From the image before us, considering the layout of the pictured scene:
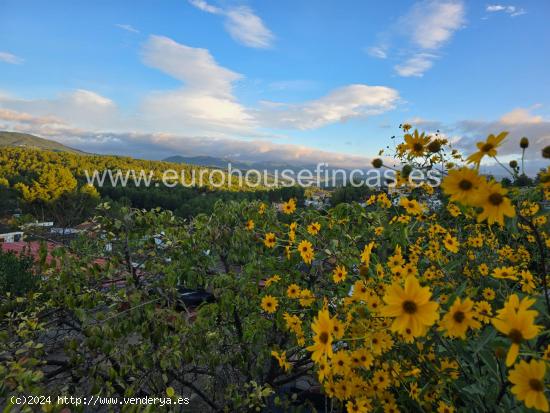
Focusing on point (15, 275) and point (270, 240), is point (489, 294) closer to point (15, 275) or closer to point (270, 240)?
point (270, 240)

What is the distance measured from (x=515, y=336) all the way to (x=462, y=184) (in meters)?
0.49

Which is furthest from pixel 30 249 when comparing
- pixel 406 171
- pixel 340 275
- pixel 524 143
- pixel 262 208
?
pixel 524 143

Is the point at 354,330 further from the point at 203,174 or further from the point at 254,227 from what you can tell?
the point at 203,174

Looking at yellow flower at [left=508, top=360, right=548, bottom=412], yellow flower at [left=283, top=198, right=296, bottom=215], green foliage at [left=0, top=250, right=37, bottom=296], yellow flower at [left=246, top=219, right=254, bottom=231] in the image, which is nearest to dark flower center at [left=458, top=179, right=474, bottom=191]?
yellow flower at [left=508, top=360, right=548, bottom=412]

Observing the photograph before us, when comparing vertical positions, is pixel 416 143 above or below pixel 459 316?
above

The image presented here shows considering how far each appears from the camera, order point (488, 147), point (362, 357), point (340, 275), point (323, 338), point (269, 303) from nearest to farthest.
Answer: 1. point (488, 147)
2. point (323, 338)
3. point (362, 357)
4. point (340, 275)
5. point (269, 303)

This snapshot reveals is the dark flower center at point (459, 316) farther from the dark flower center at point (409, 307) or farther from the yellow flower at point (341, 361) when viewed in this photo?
the yellow flower at point (341, 361)

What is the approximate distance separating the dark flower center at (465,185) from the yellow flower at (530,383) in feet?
1.78

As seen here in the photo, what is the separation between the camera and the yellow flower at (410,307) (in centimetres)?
108

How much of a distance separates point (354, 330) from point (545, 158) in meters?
1.28

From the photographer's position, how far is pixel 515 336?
918mm

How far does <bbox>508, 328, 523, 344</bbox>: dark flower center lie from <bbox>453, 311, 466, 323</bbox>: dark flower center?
17cm

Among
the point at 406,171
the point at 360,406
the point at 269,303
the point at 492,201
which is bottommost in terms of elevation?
the point at 360,406

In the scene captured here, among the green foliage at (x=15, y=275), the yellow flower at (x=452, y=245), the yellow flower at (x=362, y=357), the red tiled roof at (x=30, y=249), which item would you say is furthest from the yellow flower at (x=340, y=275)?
the green foliage at (x=15, y=275)
